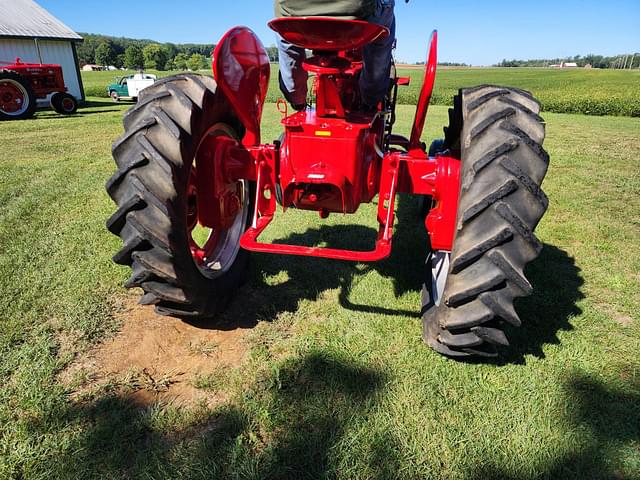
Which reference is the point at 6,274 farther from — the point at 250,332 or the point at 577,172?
the point at 577,172

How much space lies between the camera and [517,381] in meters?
2.64

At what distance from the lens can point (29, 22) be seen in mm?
22172

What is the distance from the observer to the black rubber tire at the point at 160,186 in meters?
2.43

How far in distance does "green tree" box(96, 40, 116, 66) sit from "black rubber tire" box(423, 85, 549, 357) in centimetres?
10665

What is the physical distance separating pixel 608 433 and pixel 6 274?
4402mm

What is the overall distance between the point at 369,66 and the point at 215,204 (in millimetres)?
1466

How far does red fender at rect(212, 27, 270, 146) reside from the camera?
2.67 metres

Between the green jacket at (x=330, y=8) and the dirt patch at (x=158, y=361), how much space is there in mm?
2015

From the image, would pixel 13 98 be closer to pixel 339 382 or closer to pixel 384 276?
pixel 384 276

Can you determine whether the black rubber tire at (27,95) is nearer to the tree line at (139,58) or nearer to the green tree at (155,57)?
the tree line at (139,58)

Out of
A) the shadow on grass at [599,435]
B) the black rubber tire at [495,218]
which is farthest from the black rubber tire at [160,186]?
the shadow on grass at [599,435]

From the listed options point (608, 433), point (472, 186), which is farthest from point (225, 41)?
point (608, 433)

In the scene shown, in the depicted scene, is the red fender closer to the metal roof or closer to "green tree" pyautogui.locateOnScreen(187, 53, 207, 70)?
the metal roof

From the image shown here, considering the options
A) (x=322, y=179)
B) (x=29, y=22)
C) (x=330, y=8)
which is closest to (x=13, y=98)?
(x=29, y=22)
